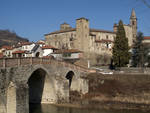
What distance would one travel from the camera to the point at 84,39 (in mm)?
80125

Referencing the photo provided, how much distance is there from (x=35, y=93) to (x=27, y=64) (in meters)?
10.4

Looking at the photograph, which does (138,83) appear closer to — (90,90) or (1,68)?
(90,90)

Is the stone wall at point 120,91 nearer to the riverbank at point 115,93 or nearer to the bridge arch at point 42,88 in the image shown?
the riverbank at point 115,93

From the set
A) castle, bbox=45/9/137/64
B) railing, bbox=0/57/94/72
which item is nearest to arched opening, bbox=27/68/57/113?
railing, bbox=0/57/94/72

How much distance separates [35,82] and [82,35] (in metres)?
43.6

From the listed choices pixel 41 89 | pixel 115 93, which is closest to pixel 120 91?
pixel 115 93

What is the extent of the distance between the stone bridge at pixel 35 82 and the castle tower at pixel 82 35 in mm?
33178

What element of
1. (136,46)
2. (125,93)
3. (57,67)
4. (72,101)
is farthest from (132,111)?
(136,46)

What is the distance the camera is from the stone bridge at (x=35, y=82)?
25.5 metres

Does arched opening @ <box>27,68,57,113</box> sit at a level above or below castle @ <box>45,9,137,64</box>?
below

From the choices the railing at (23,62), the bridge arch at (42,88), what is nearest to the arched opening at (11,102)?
the railing at (23,62)

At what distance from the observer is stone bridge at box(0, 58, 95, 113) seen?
83.8 feet

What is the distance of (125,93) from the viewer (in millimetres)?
38844

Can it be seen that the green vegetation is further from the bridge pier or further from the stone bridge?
the bridge pier
